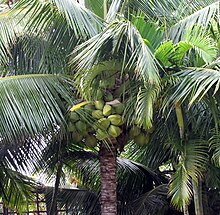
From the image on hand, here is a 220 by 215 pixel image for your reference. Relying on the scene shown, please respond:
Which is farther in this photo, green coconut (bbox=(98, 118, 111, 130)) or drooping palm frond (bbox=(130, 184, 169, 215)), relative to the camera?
drooping palm frond (bbox=(130, 184, 169, 215))

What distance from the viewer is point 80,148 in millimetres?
5184

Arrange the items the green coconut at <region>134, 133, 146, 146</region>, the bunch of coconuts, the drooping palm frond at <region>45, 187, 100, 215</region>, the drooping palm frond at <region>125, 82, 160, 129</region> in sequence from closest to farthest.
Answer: the drooping palm frond at <region>125, 82, 160, 129</region> → the bunch of coconuts → the green coconut at <region>134, 133, 146, 146</region> → the drooping palm frond at <region>45, 187, 100, 215</region>

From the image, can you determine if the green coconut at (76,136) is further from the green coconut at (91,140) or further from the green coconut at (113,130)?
the green coconut at (113,130)

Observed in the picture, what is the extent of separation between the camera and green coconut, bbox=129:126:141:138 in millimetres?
3871

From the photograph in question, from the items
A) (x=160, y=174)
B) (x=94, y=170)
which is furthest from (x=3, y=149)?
(x=160, y=174)

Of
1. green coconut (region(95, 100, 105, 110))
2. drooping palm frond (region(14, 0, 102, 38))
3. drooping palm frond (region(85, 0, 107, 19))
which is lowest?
green coconut (region(95, 100, 105, 110))

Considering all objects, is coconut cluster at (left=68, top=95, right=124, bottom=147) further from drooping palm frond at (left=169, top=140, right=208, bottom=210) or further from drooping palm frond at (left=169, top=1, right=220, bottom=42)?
drooping palm frond at (left=169, top=1, right=220, bottom=42)

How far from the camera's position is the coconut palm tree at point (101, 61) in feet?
10.9

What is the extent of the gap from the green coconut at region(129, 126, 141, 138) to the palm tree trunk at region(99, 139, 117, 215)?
231mm

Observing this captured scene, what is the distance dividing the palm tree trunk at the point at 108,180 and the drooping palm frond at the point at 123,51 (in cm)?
86

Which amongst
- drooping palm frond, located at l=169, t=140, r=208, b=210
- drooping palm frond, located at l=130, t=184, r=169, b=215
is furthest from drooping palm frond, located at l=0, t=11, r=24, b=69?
drooping palm frond, located at l=130, t=184, r=169, b=215

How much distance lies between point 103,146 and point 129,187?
150 cm

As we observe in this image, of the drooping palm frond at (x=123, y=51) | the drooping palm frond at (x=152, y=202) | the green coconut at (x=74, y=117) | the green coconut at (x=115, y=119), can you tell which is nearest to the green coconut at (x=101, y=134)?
the green coconut at (x=115, y=119)

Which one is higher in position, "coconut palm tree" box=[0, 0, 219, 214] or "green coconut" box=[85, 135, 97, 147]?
"coconut palm tree" box=[0, 0, 219, 214]
